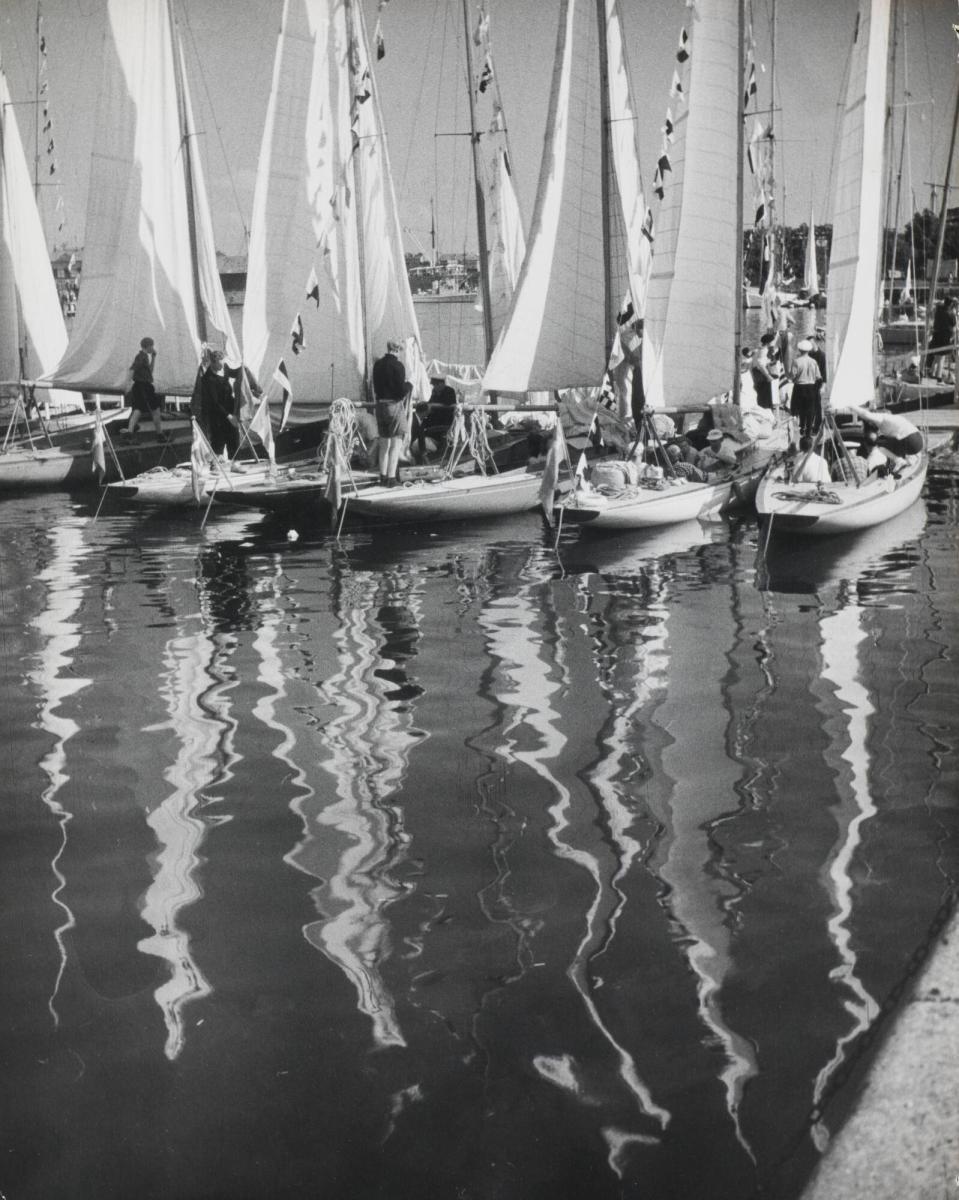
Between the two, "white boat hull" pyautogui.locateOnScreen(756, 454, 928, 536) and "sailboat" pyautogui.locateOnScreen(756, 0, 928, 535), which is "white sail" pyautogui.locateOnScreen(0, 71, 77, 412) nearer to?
"white boat hull" pyautogui.locateOnScreen(756, 454, 928, 536)

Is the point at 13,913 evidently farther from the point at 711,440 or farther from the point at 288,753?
the point at 711,440

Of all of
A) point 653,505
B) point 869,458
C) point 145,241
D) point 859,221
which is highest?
point 145,241

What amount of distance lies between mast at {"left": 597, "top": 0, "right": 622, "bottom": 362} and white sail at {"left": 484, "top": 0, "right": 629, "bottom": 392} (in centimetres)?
4

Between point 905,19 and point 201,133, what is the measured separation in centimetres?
991

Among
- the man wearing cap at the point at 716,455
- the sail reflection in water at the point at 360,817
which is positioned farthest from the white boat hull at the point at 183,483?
the sail reflection in water at the point at 360,817

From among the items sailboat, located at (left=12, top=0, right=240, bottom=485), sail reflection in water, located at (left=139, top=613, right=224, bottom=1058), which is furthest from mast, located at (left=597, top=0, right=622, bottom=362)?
sail reflection in water, located at (left=139, top=613, right=224, bottom=1058)

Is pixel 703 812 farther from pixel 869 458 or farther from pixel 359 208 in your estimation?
pixel 359 208

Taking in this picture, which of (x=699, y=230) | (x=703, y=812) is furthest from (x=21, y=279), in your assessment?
(x=703, y=812)

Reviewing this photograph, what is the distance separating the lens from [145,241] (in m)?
19.3

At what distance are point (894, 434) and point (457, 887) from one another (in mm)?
11407

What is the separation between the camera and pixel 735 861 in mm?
5945

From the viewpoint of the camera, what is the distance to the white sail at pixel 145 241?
1900 cm

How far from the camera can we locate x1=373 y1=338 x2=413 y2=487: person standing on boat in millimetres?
15609

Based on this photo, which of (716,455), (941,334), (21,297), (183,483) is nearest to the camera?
(716,455)
